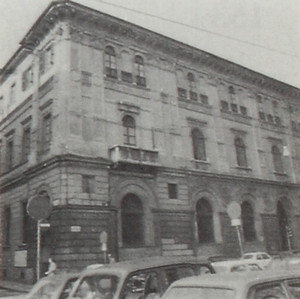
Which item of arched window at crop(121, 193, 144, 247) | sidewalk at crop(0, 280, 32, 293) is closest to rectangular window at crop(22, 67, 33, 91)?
arched window at crop(121, 193, 144, 247)

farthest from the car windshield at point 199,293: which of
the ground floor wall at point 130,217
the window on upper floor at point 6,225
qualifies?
the window on upper floor at point 6,225

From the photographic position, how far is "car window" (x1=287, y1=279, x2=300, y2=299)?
4.60 meters

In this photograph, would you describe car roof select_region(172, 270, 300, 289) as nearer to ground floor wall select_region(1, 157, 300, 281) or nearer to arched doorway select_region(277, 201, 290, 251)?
ground floor wall select_region(1, 157, 300, 281)

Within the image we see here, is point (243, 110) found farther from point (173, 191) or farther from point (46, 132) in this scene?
point (46, 132)

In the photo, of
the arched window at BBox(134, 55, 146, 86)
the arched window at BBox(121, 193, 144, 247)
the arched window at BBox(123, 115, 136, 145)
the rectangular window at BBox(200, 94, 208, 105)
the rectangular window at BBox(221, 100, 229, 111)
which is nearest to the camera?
the arched window at BBox(121, 193, 144, 247)

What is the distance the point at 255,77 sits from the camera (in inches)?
1156

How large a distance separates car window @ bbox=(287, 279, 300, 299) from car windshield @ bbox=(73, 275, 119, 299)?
7.39 ft

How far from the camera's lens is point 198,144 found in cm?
2472

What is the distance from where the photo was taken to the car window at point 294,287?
15.1ft

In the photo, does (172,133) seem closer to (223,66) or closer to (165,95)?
(165,95)

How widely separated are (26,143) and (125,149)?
6410mm

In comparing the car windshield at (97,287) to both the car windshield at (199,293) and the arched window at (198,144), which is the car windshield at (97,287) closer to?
the car windshield at (199,293)

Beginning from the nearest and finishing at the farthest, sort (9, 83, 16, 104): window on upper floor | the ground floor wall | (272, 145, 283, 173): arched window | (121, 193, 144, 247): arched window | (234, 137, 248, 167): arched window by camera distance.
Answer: the ground floor wall < (121, 193, 144, 247): arched window < (9, 83, 16, 104): window on upper floor < (234, 137, 248, 167): arched window < (272, 145, 283, 173): arched window

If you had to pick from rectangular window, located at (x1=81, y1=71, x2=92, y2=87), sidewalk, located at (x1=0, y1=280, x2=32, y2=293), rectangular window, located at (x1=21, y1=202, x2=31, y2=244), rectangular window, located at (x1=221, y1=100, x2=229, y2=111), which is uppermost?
rectangular window, located at (x1=221, y1=100, x2=229, y2=111)
